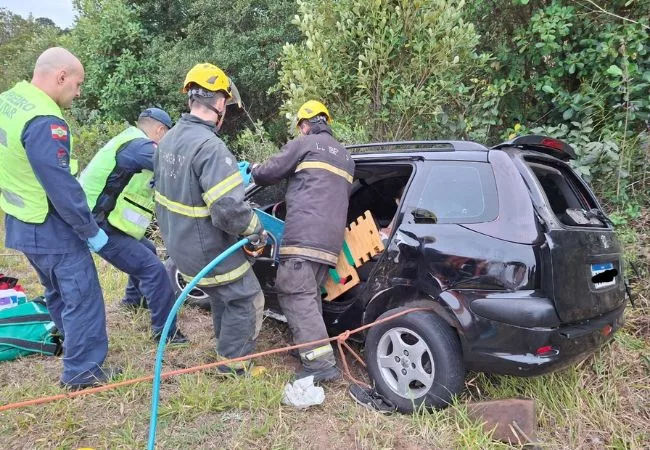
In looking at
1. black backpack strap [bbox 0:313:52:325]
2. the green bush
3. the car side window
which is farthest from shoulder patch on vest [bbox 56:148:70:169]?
the green bush

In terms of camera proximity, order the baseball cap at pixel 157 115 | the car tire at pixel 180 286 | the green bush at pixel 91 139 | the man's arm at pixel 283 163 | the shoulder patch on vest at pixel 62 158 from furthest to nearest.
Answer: the green bush at pixel 91 139, the car tire at pixel 180 286, the baseball cap at pixel 157 115, the man's arm at pixel 283 163, the shoulder patch on vest at pixel 62 158

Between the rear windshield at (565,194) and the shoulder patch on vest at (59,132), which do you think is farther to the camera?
the rear windshield at (565,194)

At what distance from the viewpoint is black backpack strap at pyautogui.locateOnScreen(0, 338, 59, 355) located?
11.6ft

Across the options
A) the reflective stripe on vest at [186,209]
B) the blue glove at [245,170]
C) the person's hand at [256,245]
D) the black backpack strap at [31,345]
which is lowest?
the black backpack strap at [31,345]

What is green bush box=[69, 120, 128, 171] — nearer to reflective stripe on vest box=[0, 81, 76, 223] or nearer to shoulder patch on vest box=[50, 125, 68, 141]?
reflective stripe on vest box=[0, 81, 76, 223]

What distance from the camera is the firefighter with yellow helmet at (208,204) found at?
112 inches

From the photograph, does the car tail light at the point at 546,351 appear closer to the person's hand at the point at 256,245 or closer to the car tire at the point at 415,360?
the car tire at the point at 415,360

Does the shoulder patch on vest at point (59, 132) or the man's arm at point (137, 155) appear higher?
the shoulder patch on vest at point (59, 132)

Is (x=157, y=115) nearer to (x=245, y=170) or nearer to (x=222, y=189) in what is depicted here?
(x=245, y=170)

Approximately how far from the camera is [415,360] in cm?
279

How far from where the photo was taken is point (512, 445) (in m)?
2.58

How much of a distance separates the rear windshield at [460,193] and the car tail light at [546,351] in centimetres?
71

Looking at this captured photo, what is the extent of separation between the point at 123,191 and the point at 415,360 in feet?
8.08

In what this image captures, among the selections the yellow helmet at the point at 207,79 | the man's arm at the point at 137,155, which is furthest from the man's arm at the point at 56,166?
the yellow helmet at the point at 207,79
